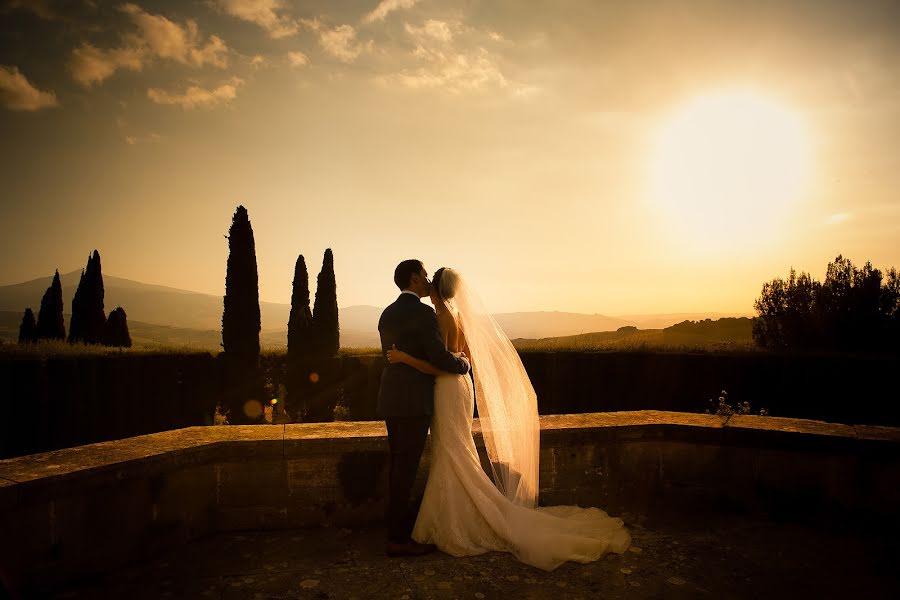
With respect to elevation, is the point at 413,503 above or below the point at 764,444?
below

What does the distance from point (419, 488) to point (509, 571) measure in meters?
1.02

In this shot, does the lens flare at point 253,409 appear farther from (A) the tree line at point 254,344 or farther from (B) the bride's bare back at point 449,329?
(B) the bride's bare back at point 449,329

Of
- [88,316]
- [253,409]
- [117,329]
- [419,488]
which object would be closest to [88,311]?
[88,316]

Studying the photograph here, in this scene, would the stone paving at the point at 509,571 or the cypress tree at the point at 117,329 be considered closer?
the stone paving at the point at 509,571

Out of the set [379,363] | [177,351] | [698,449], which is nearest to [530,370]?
[379,363]

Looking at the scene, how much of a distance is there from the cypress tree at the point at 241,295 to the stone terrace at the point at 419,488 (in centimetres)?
1463

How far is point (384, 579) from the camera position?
3.52 meters

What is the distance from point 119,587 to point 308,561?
1.10 metres

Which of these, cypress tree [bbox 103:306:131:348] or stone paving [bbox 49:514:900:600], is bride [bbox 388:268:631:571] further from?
cypress tree [bbox 103:306:131:348]

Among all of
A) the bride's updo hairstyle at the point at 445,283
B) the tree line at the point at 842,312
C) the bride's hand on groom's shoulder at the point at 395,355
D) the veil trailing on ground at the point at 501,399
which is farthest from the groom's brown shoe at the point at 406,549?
the tree line at the point at 842,312

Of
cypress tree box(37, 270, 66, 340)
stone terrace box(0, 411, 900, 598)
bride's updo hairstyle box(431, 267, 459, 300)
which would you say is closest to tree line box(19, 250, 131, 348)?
cypress tree box(37, 270, 66, 340)

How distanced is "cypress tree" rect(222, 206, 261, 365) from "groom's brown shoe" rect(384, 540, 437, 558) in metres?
15.5

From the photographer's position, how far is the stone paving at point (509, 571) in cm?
333

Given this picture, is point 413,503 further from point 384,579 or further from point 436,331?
point 436,331
